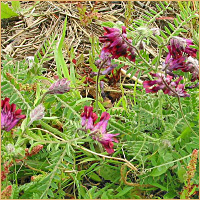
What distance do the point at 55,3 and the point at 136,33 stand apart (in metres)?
1.61

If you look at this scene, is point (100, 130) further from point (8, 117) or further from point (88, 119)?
point (8, 117)

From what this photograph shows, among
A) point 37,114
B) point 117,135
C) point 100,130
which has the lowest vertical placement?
point 117,135

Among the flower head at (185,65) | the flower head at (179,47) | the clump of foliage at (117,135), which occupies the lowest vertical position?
the clump of foliage at (117,135)

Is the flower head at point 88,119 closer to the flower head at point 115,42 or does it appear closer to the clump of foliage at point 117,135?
the clump of foliage at point 117,135

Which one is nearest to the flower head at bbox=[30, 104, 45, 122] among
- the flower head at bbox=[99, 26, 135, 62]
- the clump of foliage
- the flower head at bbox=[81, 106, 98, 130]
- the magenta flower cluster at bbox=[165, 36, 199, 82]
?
the clump of foliage

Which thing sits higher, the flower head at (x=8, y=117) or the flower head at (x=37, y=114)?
the flower head at (x=37, y=114)

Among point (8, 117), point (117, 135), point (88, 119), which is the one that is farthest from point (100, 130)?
point (8, 117)

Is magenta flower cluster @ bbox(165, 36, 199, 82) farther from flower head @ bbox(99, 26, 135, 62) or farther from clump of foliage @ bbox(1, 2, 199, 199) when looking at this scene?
flower head @ bbox(99, 26, 135, 62)

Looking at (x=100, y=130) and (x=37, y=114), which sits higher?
(x=37, y=114)

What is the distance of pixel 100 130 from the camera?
1181 mm

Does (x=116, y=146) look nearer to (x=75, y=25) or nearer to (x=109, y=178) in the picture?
(x=109, y=178)

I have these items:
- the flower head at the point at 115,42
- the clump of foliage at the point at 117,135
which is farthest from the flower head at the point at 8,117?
the flower head at the point at 115,42

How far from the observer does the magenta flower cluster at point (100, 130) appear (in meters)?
1.17

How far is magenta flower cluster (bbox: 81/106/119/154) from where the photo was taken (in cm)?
117
